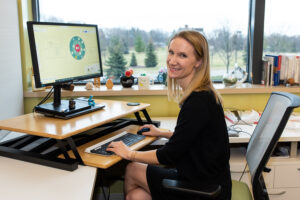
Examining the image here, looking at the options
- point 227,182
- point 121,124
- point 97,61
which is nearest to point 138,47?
point 97,61

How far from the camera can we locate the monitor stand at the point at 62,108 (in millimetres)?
1572

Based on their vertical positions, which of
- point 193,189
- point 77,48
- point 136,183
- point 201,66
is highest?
point 77,48

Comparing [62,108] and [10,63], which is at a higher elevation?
[10,63]

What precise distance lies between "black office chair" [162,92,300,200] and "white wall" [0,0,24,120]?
130cm

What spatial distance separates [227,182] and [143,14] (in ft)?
5.58

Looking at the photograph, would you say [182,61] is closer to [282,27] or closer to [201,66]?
[201,66]

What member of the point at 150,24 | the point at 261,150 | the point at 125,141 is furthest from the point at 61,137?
the point at 150,24

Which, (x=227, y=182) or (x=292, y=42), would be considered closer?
(x=227, y=182)

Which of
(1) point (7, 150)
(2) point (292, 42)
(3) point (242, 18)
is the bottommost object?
(1) point (7, 150)

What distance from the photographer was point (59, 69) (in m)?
1.61

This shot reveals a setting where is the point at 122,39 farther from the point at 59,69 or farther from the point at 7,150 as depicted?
the point at 7,150

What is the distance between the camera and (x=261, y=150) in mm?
1322

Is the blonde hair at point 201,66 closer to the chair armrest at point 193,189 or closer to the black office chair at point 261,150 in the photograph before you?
the black office chair at point 261,150

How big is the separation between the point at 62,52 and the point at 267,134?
110 cm
